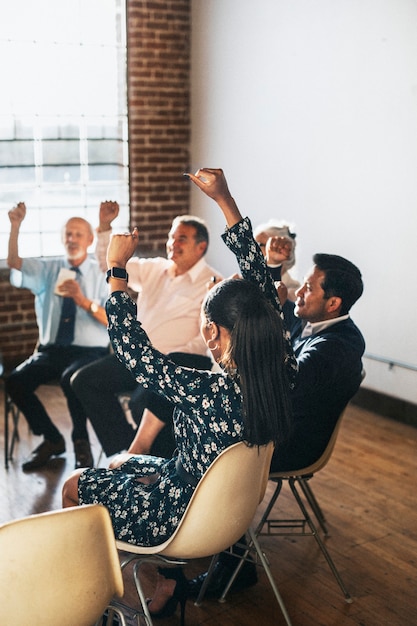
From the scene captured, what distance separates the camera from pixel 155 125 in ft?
22.4

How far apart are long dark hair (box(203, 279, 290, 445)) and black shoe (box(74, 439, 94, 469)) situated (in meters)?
2.31

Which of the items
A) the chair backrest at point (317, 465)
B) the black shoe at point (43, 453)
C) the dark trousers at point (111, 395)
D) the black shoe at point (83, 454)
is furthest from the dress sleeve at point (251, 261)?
the black shoe at point (43, 453)

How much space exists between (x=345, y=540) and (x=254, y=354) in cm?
169

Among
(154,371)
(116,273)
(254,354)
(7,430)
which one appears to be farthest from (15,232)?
(254,354)

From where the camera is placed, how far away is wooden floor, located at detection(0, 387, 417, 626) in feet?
9.92

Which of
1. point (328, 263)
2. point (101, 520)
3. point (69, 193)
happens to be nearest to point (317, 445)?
point (328, 263)

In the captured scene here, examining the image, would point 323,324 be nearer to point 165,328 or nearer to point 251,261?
point 251,261

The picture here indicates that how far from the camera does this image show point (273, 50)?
19.6 feet

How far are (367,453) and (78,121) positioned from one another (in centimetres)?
370

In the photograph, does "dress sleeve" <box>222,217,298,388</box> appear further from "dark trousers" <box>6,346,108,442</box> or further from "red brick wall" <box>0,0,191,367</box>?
"red brick wall" <box>0,0,191,367</box>

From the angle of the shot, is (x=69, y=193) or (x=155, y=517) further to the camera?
(x=69, y=193)

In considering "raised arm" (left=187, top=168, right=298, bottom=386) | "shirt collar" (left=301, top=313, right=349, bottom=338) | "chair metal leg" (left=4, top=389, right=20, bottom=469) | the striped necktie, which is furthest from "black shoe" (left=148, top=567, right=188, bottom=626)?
the striped necktie

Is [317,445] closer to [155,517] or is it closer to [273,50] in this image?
[155,517]

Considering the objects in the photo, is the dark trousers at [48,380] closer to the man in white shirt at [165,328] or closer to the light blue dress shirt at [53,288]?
the light blue dress shirt at [53,288]
